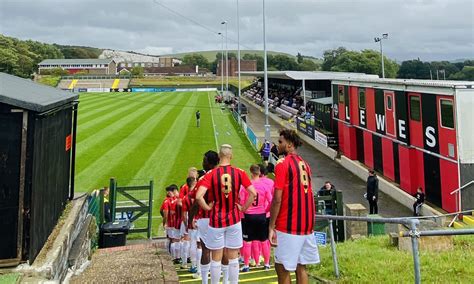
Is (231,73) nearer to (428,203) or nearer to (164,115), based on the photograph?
(164,115)

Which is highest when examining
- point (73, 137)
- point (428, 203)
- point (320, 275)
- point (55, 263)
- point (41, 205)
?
point (73, 137)

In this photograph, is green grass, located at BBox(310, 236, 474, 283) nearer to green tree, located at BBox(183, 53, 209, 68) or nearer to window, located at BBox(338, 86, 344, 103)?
window, located at BBox(338, 86, 344, 103)

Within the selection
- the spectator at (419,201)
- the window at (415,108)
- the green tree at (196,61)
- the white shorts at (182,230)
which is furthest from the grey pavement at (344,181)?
the green tree at (196,61)

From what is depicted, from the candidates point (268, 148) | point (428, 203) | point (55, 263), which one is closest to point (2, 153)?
point (55, 263)

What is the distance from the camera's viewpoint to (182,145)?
2734 cm

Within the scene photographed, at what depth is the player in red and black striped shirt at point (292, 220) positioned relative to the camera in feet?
12.9

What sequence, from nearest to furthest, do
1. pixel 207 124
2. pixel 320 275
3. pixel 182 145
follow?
pixel 320 275 < pixel 182 145 < pixel 207 124

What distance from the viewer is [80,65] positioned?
147000 millimetres

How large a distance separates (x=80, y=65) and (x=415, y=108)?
14872cm

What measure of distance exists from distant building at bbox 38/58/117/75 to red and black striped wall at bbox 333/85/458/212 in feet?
422

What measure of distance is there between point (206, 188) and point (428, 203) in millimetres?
13200

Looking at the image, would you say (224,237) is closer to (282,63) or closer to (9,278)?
(9,278)

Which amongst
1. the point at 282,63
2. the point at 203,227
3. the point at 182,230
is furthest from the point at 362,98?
the point at 282,63

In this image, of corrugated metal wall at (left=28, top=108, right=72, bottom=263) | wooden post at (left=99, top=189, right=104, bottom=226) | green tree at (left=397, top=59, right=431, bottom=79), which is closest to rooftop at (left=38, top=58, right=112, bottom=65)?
green tree at (left=397, top=59, right=431, bottom=79)
